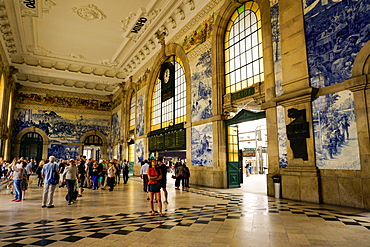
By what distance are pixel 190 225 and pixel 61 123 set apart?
26054 mm

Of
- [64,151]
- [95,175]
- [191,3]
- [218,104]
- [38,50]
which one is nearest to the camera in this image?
[218,104]

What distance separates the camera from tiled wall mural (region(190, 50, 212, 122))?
1218 cm

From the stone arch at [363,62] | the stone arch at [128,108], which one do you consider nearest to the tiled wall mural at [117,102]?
the stone arch at [128,108]

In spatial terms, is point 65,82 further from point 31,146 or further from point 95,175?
point 95,175

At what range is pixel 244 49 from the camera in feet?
35.3

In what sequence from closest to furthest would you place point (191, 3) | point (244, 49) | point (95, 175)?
point (244, 49) → point (95, 175) → point (191, 3)

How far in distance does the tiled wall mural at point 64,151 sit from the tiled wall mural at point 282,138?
24.2 meters

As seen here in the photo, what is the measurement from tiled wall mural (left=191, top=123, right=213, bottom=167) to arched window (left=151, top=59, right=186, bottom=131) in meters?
1.96

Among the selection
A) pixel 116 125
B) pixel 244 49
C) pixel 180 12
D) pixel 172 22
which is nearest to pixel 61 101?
pixel 116 125

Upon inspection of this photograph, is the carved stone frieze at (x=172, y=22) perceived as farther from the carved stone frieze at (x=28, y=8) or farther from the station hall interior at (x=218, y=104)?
the carved stone frieze at (x=28, y=8)

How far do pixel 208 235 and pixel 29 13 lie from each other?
1656cm

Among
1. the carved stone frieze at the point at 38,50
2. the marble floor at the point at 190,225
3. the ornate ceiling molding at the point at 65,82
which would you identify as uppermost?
the carved stone frieze at the point at 38,50

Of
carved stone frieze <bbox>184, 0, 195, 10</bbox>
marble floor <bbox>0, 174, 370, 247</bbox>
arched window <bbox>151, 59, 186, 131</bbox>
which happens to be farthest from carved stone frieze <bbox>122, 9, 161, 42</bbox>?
marble floor <bbox>0, 174, 370, 247</bbox>

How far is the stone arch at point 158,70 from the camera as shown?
543 inches
